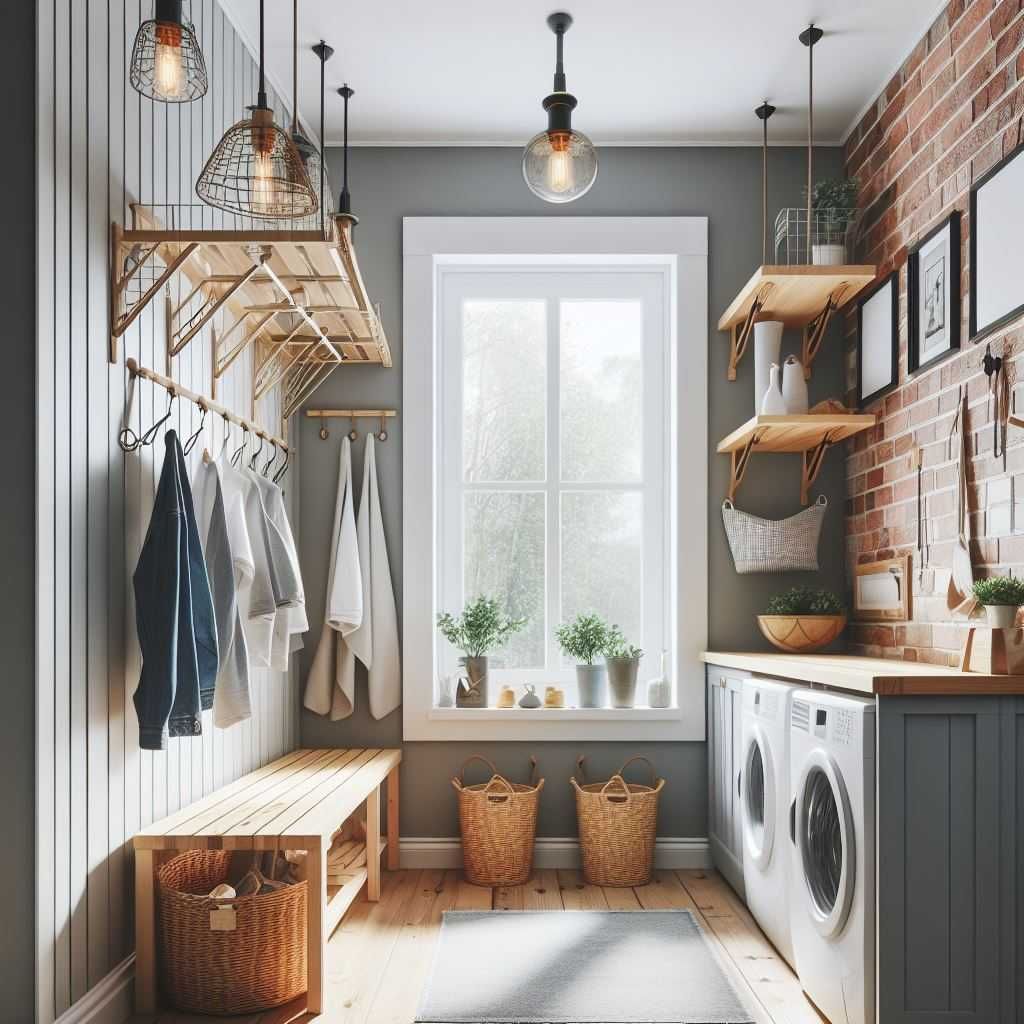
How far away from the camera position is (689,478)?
4.03 meters

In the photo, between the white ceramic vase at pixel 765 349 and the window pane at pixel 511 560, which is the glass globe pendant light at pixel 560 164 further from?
the window pane at pixel 511 560

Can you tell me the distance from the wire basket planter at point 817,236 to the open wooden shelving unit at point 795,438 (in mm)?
557

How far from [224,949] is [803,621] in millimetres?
2140

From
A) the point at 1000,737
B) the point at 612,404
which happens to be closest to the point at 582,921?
the point at 1000,737

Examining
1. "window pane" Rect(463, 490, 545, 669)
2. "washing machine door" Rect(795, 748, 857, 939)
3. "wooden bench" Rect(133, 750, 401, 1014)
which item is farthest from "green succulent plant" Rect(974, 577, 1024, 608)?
"window pane" Rect(463, 490, 545, 669)

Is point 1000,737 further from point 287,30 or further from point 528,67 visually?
point 287,30

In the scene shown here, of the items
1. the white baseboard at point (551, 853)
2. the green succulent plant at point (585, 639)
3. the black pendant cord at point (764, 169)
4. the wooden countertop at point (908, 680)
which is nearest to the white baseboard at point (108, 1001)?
the white baseboard at point (551, 853)

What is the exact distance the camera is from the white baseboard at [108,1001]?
2205 millimetres

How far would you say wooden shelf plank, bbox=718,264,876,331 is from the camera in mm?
3428

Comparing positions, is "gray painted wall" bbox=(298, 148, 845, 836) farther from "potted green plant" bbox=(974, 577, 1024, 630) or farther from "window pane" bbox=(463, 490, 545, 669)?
"potted green plant" bbox=(974, 577, 1024, 630)

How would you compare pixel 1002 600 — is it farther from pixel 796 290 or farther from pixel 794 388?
pixel 796 290

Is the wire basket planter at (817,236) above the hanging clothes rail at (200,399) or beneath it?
above

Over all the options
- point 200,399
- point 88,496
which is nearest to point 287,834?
point 88,496

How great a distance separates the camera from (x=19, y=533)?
6.71 ft
